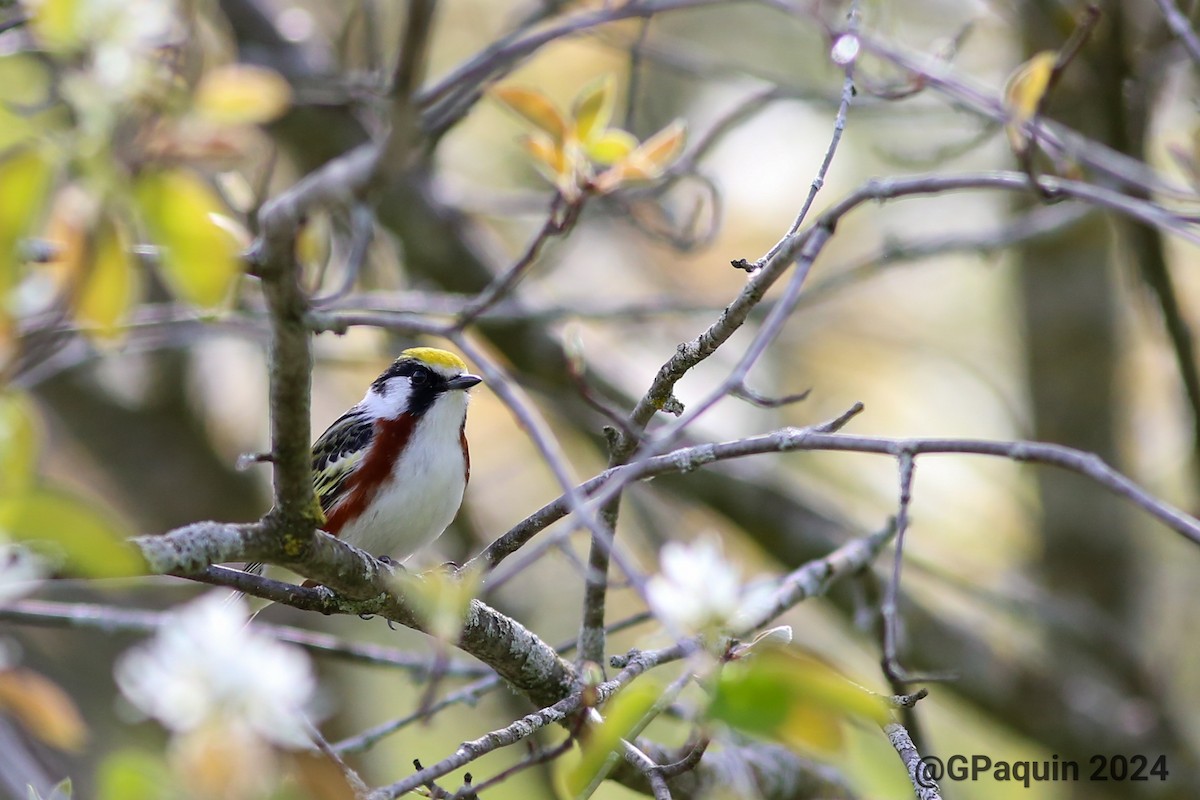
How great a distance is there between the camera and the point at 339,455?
4887mm

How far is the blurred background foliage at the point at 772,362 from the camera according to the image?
223 inches

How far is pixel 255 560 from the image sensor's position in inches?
92.8

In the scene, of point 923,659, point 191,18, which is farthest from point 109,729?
point 191,18

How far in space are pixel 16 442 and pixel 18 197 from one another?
0.40 metres

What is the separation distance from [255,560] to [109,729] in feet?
19.1

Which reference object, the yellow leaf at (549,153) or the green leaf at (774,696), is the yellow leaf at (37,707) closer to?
the yellow leaf at (549,153)

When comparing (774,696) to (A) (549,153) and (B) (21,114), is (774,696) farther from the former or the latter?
(A) (549,153)

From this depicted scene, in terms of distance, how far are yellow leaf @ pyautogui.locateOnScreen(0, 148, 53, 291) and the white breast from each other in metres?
2.78

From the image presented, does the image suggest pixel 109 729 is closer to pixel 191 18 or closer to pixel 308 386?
pixel 191 18

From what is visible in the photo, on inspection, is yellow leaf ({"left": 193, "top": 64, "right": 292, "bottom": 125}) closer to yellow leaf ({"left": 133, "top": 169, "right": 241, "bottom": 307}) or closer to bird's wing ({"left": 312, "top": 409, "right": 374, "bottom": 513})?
yellow leaf ({"left": 133, "top": 169, "right": 241, "bottom": 307})

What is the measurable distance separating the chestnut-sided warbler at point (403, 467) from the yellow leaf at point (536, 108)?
4.61 feet

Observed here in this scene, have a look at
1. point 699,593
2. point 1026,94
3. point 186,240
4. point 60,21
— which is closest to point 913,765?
point 699,593

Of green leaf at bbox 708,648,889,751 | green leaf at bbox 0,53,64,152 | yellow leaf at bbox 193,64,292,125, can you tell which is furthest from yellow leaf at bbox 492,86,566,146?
green leaf at bbox 708,648,889,751

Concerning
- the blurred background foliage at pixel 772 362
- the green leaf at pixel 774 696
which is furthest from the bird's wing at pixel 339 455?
the green leaf at pixel 774 696
